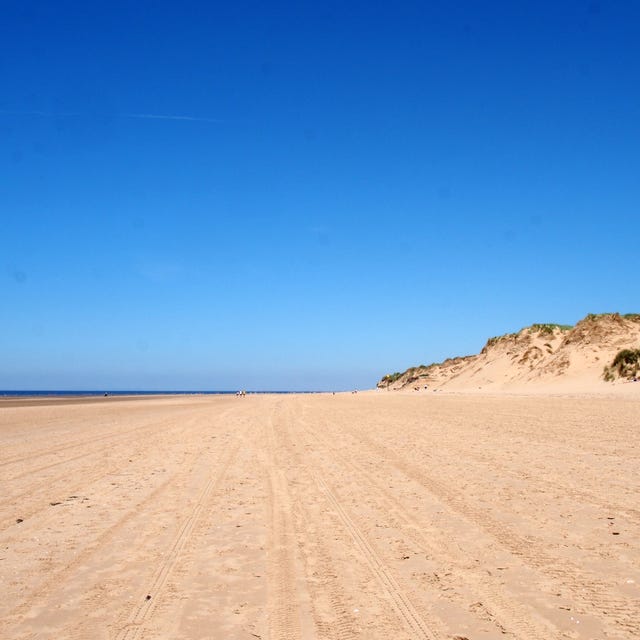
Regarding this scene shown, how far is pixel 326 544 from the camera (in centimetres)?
623

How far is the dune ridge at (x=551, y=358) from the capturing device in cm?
4300

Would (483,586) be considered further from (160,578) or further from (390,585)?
(160,578)

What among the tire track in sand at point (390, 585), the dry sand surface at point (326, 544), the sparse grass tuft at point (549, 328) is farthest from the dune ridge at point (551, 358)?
the tire track in sand at point (390, 585)

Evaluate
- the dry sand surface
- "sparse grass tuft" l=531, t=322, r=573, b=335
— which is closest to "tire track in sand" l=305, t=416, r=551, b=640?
the dry sand surface

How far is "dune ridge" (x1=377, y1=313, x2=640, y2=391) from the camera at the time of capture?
43000 mm

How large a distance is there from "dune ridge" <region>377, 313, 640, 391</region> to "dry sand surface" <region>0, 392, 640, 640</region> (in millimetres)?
32188

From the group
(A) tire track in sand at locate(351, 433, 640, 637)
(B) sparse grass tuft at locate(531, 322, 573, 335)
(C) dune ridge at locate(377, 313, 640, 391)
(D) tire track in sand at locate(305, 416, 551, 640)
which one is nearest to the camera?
(D) tire track in sand at locate(305, 416, 551, 640)

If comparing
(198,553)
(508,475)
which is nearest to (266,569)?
(198,553)

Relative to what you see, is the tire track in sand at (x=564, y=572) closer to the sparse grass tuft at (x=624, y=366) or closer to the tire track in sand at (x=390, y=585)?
the tire track in sand at (x=390, y=585)

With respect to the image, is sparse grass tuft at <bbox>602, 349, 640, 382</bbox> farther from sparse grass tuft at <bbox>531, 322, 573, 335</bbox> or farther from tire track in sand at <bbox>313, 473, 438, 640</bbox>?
tire track in sand at <bbox>313, 473, 438, 640</bbox>

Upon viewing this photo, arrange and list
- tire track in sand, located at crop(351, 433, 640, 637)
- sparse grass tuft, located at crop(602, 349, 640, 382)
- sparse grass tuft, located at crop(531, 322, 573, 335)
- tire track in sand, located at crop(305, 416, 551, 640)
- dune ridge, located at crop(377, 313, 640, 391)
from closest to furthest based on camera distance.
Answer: tire track in sand, located at crop(305, 416, 551, 640) < tire track in sand, located at crop(351, 433, 640, 637) < sparse grass tuft, located at crop(602, 349, 640, 382) < dune ridge, located at crop(377, 313, 640, 391) < sparse grass tuft, located at crop(531, 322, 573, 335)

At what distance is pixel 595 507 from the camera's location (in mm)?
7578

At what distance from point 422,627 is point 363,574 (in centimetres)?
115

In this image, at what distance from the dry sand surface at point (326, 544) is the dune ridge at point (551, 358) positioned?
32.2m
